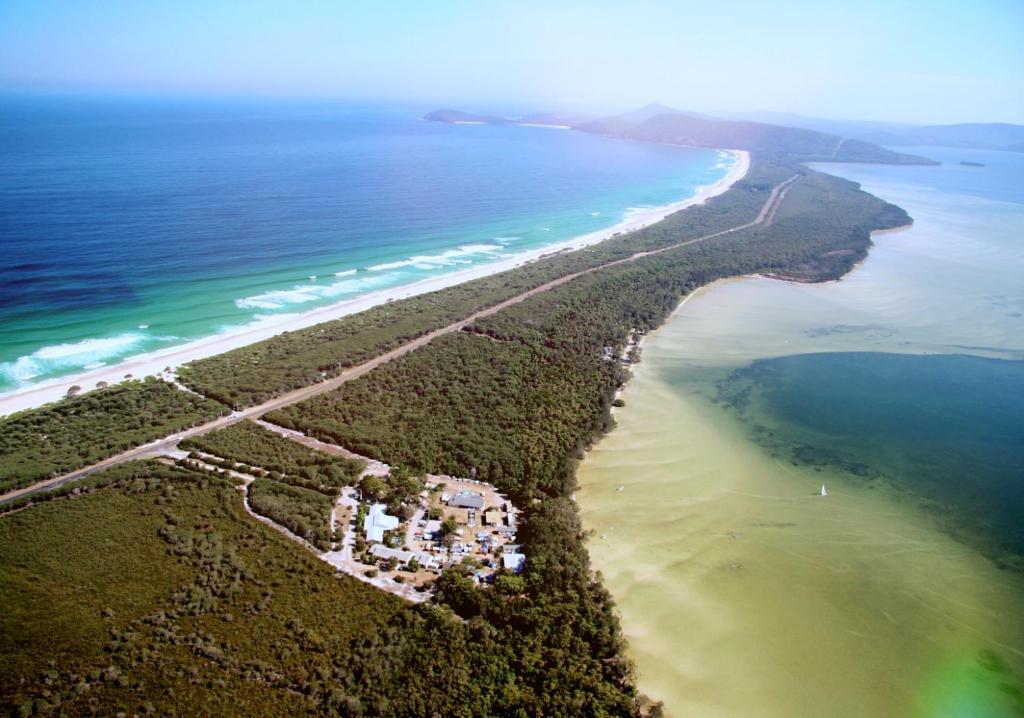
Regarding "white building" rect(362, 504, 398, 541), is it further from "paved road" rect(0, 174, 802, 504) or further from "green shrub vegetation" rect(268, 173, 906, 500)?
"paved road" rect(0, 174, 802, 504)

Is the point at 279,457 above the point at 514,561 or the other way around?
above

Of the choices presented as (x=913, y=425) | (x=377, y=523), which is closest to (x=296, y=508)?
(x=377, y=523)

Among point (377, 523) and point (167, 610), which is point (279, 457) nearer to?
point (377, 523)

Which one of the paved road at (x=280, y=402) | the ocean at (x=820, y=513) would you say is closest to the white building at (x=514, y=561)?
the ocean at (x=820, y=513)

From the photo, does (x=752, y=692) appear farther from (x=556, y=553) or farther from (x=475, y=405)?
(x=475, y=405)

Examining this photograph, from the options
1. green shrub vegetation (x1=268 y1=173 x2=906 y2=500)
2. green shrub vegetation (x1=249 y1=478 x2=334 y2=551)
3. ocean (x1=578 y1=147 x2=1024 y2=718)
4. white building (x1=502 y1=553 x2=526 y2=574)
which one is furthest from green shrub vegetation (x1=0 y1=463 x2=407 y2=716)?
ocean (x1=578 y1=147 x2=1024 y2=718)
